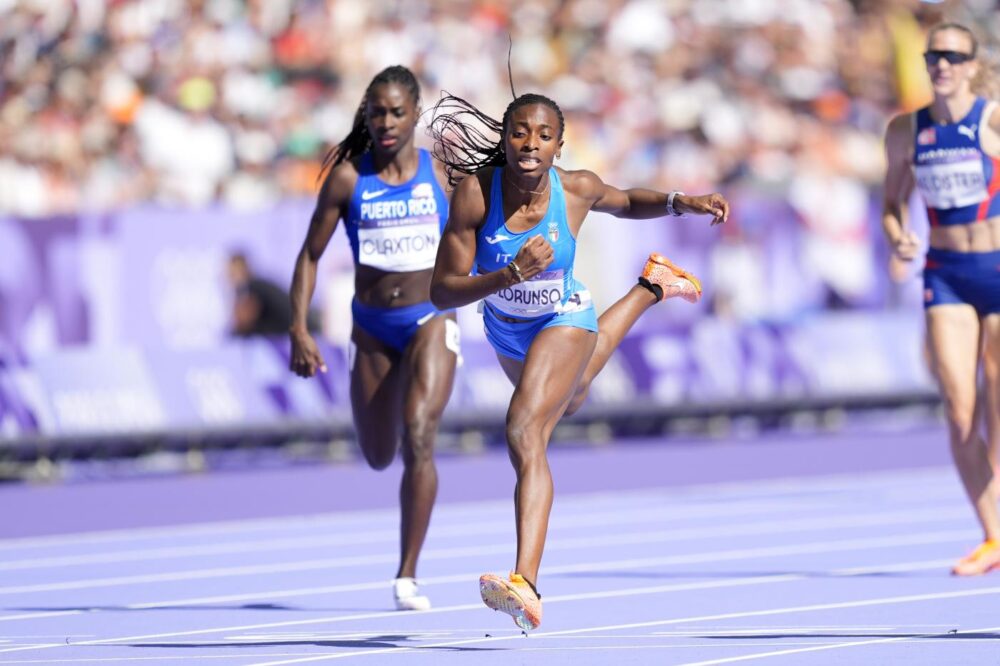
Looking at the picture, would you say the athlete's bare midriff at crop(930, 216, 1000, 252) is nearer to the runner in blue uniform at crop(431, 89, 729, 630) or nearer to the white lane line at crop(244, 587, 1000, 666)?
the white lane line at crop(244, 587, 1000, 666)

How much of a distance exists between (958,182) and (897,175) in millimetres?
388

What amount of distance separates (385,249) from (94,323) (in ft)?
24.3

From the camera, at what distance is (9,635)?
816 centimetres

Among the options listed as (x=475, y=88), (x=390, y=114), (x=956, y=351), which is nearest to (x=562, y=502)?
(x=956, y=351)

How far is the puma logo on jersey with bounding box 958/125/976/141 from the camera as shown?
32.5ft

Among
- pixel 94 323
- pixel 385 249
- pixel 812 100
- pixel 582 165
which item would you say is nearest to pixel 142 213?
pixel 94 323

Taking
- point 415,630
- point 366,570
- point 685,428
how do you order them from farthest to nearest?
point 685,428 < point 366,570 < point 415,630

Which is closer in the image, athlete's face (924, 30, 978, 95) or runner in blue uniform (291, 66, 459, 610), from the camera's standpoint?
runner in blue uniform (291, 66, 459, 610)

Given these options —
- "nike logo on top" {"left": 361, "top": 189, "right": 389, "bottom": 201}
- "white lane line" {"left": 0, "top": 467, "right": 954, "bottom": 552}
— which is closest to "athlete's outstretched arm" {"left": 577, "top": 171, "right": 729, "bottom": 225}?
"nike logo on top" {"left": 361, "top": 189, "right": 389, "bottom": 201}

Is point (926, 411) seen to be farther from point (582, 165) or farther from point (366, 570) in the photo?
point (366, 570)

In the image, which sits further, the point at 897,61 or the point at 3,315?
the point at 897,61

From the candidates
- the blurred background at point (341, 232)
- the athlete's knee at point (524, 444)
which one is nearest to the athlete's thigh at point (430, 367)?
the athlete's knee at point (524, 444)

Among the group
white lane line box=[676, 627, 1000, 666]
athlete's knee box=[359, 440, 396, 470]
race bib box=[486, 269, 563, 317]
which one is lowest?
white lane line box=[676, 627, 1000, 666]

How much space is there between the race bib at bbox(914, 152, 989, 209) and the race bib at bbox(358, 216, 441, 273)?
8.48ft
